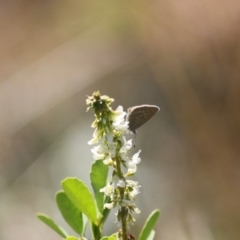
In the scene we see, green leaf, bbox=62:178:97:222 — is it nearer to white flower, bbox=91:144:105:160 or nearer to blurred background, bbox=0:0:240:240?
white flower, bbox=91:144:105:160

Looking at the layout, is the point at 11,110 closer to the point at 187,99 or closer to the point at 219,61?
the point at 187,99

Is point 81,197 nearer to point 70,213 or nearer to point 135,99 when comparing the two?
point 70,213

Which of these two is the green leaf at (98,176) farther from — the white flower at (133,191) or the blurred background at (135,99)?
the blurred background at (135,99)

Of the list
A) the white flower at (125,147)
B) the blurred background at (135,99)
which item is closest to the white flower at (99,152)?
the white flower at (125,147)

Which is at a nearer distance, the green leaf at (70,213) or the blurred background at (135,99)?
the green leaf at (70,213)

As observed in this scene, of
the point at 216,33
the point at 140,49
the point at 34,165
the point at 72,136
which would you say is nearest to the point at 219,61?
the point at 216,33

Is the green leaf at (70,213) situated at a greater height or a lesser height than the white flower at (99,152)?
lesser

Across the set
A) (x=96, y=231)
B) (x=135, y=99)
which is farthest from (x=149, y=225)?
(x=135, y=99)
